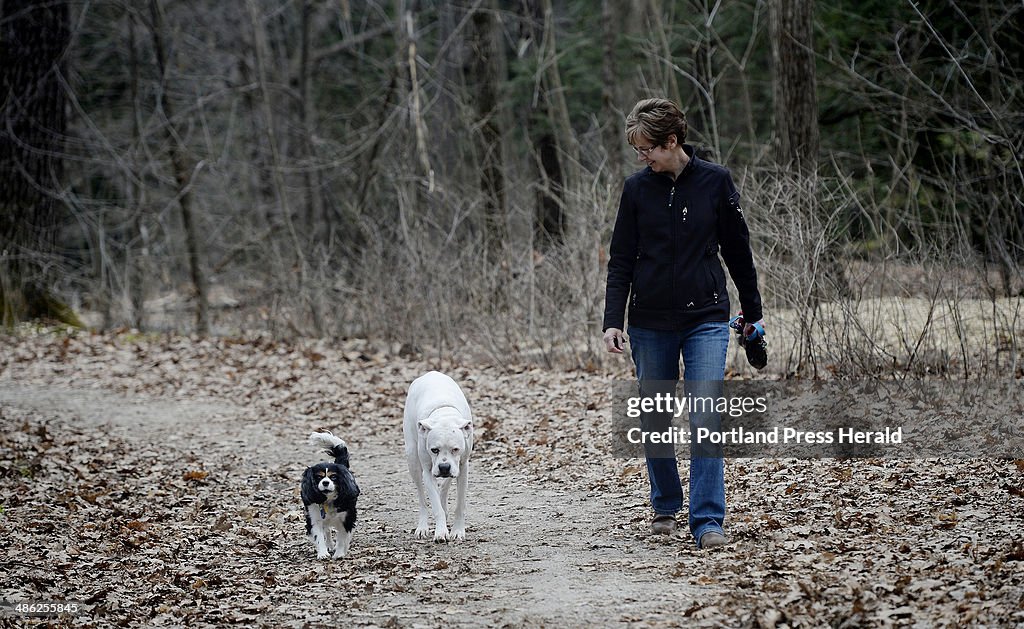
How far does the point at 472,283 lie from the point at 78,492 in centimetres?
698

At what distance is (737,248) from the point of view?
235 inches

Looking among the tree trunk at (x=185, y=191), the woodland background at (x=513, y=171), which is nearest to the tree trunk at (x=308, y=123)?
the woodland background at (x=513, y=171)

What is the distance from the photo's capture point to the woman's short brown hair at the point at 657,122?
18.9 feet

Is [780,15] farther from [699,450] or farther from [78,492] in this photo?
[78,492]

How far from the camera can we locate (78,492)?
8.77 m

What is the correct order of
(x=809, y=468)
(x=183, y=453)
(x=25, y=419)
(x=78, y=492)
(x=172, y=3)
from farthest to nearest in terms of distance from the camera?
(x=172, y=3)
(x=25, y=419)
(x=183, y=453)
(x=78, y=492)
(x=809, y=468)

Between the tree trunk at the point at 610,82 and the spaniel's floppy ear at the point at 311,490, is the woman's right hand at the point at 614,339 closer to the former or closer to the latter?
the spaniel's floppy ear at the point at 311,490

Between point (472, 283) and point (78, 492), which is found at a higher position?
point (472, 283)

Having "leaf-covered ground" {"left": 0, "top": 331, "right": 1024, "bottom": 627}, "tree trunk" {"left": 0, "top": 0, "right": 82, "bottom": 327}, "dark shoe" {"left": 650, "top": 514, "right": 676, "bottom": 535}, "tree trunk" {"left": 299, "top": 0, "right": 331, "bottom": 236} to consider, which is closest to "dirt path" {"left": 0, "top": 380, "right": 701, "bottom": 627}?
"leaf-covered ground" {"left": 0, "top": 331, "right": 1024, "bottom": 627}

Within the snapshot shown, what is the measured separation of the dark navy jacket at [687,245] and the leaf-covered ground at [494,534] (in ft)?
4.59

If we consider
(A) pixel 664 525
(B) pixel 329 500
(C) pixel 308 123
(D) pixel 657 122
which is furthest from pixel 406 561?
(C) pixel 308 123

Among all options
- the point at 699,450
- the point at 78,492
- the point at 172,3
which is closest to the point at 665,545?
the point at 699,450

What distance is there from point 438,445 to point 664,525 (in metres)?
1.48

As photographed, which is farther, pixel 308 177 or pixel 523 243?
pixel 308 177
